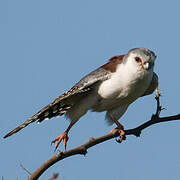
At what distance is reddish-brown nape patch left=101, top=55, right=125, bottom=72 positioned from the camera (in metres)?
6.56

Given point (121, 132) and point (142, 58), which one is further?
point (142, 58)

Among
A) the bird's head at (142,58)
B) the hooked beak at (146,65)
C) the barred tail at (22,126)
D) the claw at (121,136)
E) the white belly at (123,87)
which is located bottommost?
the claw at (121,136)

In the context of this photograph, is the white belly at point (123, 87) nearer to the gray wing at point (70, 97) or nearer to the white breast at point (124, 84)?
the white breast at point (124, 84)

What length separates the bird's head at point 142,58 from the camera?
Answer: 6215 mm

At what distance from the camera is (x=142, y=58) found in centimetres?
624

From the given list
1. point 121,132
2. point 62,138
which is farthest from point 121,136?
A: point 62,138

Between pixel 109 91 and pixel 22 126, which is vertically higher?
pixel 22 126

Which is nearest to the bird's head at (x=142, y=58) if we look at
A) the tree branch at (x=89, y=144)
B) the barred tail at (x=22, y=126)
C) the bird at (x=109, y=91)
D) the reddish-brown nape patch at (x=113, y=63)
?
the bird at (x=109, y=91)

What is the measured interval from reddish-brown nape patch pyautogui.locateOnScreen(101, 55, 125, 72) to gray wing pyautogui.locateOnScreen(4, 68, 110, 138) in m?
0.09

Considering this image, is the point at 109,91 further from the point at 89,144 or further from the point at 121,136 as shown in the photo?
the point at 89,144

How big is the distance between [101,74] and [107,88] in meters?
0.26

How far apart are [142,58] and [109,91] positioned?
30.0 inches

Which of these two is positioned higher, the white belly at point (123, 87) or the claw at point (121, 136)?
the white belly at point (123, 87)

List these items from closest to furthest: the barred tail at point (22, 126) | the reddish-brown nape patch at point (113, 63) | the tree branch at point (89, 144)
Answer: the tree branch at point (89, 144) → the barred tail at point (22, 126) → the reddish-brown nape patch at point (113, 63)
